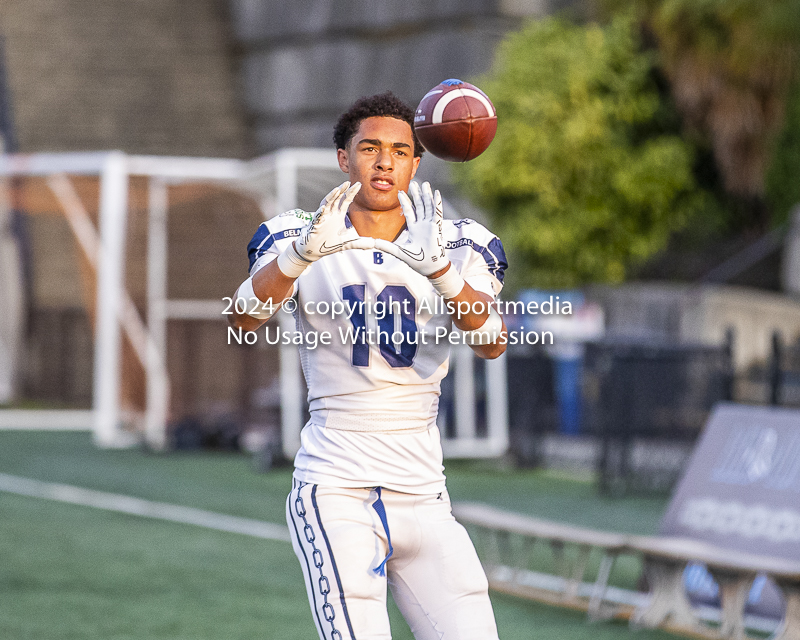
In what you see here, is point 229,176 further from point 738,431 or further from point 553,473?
point 738,431

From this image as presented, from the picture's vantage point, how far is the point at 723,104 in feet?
60.8

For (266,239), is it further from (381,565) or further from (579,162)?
(579,162)

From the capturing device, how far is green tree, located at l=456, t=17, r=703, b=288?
18.9 meters

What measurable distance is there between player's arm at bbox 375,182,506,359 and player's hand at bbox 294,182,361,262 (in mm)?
117

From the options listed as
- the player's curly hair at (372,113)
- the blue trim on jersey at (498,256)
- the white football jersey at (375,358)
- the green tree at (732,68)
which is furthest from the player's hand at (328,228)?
the green tree at (732,68)

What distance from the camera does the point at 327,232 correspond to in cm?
334

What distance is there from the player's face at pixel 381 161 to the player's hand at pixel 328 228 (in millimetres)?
214

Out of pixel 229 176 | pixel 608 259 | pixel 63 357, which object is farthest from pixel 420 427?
pixel 63 357

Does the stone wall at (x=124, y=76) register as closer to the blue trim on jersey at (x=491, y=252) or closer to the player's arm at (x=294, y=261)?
the player's arm at (x=294, y=261)

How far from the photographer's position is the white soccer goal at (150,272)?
14.7 metres

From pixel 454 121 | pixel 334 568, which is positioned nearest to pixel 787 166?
pixel 454 121

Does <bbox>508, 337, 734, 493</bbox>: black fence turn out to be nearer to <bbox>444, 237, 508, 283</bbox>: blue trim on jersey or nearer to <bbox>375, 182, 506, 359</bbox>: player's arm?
<bbox>444, 237, 508, 283</bbox>: blue trim on jersey

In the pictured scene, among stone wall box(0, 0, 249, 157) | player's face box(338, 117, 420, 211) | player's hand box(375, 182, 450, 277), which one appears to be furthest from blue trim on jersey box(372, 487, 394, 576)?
stone wall box(0, 0, 249, 157)

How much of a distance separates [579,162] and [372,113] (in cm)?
1564
